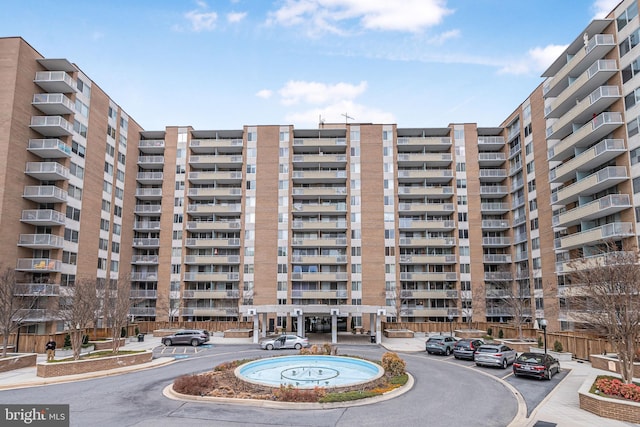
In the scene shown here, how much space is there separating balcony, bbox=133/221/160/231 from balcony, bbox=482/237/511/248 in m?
49.2

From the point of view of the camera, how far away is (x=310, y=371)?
2567cm

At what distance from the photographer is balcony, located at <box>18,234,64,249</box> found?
41.4 meters

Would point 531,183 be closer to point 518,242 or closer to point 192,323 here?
point 518,242

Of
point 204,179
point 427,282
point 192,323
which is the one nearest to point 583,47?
point 427,282

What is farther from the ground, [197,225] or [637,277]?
[197,225]

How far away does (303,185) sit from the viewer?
66875 mm

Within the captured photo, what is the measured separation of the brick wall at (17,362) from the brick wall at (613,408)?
31.7m

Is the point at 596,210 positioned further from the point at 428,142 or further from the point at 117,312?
the point at 117,312

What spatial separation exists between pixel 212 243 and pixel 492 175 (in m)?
43.4

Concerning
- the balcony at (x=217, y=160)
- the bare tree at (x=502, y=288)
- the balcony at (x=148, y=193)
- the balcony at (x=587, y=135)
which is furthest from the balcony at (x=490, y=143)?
the balcony at (x=148, y=193)

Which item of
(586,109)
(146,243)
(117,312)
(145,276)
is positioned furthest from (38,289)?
(586,109)

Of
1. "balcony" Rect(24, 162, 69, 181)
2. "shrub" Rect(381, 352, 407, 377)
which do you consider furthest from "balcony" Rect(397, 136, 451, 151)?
"shrub" Rect(381, 352, 407, 377)

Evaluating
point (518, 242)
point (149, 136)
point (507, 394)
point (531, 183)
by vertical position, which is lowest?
point (507, 394)

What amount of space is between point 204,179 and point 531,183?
155 feet
